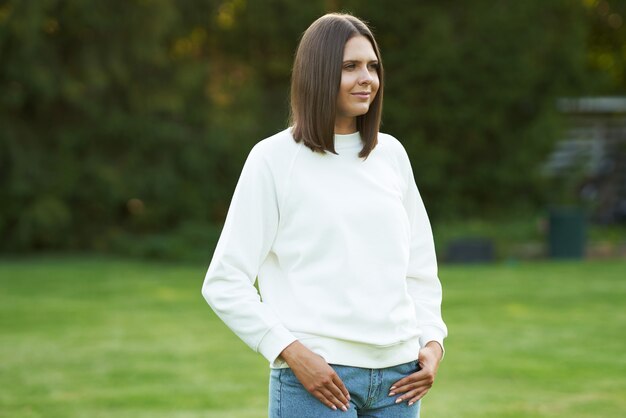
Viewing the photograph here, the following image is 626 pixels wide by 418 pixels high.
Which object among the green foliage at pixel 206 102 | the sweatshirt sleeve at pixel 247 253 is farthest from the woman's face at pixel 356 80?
the green foliage at pixel 206 102

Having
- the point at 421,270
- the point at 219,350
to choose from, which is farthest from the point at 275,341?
the point at 219,350

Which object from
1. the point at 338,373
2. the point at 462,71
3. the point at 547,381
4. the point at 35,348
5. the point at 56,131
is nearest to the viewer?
the point at 338,373

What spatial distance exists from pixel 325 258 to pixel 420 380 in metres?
0.40

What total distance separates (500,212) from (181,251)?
264 inches

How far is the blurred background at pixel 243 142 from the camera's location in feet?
39.3

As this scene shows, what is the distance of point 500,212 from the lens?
1914 centimetres

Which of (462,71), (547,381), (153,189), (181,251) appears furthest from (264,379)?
(462,71)

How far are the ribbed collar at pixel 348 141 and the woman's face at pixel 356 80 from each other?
0.11 feet

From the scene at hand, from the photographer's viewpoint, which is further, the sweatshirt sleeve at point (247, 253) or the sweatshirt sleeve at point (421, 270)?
the sweatshirt sleeve at point (421, 270)

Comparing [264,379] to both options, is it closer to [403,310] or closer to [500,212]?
[403,310]

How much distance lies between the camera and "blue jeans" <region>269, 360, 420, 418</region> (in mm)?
2420

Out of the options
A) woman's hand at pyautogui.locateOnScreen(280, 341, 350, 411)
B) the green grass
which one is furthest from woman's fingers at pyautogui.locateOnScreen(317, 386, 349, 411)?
the green grass

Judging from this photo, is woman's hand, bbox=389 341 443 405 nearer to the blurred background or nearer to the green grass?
the green grass

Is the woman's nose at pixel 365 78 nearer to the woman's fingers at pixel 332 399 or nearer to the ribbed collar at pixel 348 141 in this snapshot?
the ribbed collar at pixel 348 141
